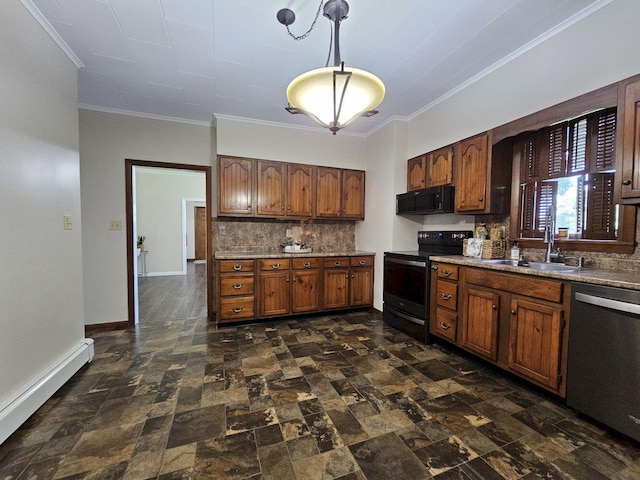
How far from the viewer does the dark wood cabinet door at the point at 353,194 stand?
4.11 meters

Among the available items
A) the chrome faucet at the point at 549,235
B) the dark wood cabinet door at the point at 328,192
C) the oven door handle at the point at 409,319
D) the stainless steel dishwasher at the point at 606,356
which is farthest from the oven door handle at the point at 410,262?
the stainless steel dishwasher at the point at 606,356

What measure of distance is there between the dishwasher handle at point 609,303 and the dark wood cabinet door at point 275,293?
274cm

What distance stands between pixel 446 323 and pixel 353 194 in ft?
7.46

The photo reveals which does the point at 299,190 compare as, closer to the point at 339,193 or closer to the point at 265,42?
the point at 339,193

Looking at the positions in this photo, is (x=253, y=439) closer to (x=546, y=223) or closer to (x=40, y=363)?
(x=40, y=363)

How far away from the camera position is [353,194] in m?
4.17

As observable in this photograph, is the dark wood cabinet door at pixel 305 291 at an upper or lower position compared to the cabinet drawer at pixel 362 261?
lower

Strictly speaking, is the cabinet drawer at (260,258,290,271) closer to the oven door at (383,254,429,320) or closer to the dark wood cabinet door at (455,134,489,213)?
the oven door at (383,254,429,320)

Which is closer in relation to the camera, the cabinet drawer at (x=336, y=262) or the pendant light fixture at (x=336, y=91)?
the pendant light fixture at (x=336, y=91)

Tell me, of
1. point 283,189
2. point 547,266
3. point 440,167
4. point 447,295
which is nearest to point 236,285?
point 283,189

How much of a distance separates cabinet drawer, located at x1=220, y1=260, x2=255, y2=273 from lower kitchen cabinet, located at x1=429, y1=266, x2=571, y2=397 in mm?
2214

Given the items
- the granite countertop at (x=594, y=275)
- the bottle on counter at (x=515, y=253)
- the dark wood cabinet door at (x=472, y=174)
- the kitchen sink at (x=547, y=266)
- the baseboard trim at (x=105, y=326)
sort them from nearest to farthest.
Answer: the granite countertop at (x=594, y=275) < the kitchen sink at (x=547, y=266) < the bottle on counter at (x=515, y=253) < the dark wood cabinet door at (x=472, y=174) < the baseboard trim at (x=105, y=326)

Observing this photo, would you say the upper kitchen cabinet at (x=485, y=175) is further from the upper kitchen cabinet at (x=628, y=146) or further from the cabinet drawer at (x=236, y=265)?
the cabinet drawer at (x=236, y=265)

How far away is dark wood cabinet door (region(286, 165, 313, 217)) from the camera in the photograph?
3.81 m
